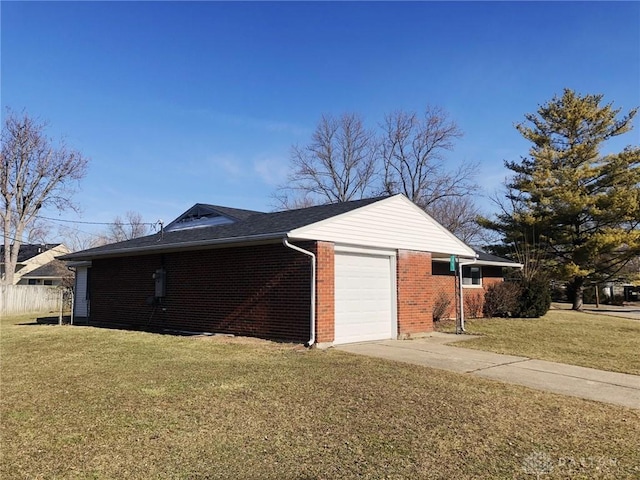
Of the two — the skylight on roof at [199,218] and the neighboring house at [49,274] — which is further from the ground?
the skylight on roof at [199,218]

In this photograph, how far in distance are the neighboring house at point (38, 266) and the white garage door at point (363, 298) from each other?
1388 inches

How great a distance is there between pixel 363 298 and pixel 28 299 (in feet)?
76.1

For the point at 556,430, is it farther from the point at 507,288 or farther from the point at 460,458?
the point at 507,288

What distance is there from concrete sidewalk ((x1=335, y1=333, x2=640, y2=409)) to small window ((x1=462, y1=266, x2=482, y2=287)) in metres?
8.75

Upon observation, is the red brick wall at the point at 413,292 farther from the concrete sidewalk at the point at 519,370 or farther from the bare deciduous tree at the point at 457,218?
the bare deciduous tree at the point at 457,218

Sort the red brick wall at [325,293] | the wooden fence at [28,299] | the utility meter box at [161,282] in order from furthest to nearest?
the wooden fence at [28,299] → the utility meter box at [161,282] → the red brick wall at [325,293]

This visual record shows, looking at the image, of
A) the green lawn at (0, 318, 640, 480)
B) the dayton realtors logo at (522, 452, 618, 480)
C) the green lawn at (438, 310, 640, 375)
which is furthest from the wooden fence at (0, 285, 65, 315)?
the dayton realtors logo at (522, 452, 618, 480)

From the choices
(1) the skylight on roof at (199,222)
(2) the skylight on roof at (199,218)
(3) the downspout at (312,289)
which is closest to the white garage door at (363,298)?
(3) the downspout at (312,289)

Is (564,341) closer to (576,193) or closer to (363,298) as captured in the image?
(363,298)

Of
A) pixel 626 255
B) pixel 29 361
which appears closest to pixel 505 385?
pixel 29 361

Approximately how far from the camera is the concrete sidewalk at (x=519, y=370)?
277 inches

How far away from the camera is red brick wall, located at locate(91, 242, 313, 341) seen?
→ 1098 cm

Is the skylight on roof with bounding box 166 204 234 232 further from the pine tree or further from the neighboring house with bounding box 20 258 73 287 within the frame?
the neighboring house with bounding box 20 258 73 287

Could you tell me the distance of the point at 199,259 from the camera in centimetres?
1357
